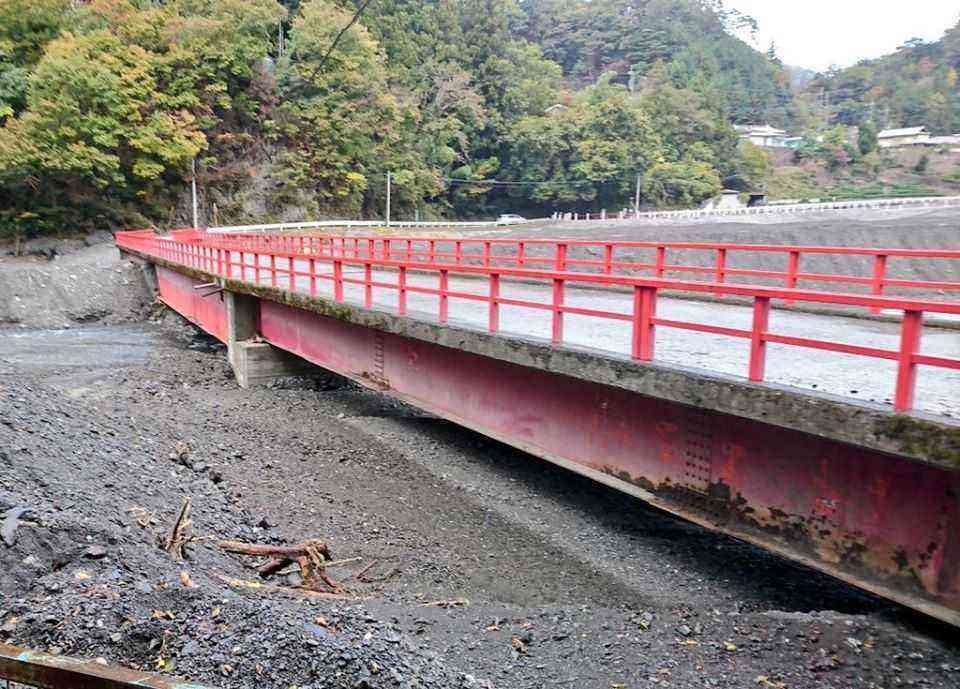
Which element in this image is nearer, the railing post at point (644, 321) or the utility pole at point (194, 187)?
the railing post at point (644, 321)

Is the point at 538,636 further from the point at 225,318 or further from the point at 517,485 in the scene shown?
the point at 225,318

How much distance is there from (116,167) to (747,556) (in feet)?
142

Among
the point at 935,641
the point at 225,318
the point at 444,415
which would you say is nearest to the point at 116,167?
the point at 225,318

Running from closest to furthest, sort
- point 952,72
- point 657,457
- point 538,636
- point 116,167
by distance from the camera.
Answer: point 538,636
point 657,457
point 116,167
point 952,72

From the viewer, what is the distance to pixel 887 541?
5027 millimetres

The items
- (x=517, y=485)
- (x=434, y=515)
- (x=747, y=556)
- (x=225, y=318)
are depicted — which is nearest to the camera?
(x=747, y=556)

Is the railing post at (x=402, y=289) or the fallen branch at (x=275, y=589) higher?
the railing post at (x=402, y=289)

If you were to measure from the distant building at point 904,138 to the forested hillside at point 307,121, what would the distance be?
3768cm

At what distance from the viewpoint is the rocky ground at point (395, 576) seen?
440cm

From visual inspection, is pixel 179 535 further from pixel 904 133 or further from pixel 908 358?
pixel 904 133

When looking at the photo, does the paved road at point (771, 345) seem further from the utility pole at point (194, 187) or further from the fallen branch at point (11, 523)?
the utility pole at point (194, 187)

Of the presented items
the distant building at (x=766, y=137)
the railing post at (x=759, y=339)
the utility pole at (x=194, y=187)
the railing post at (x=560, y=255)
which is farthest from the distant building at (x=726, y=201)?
the railing post at (x=759, y=339)

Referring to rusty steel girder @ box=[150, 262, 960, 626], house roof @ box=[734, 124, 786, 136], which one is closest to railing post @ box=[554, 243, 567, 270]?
rusty steel girder @ box=[150, 262, 960, 626]

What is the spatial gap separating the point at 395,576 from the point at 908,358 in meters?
5.06
